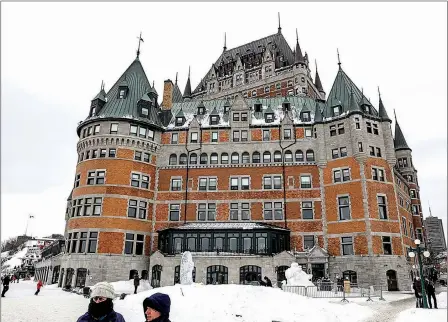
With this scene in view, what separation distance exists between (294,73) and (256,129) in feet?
105

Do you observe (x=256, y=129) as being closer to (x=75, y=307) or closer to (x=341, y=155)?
(x=341, y=155)

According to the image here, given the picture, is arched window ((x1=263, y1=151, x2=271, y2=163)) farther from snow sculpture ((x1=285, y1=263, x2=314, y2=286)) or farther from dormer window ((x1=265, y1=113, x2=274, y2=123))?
snow sculpture ((x1=285, y1=263, x2=314, y2=286))

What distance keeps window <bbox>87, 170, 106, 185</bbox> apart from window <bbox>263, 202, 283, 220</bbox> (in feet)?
60.7

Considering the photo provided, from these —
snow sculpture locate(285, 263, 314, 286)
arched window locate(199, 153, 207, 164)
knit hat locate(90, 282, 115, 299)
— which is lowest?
snow sculpture locate(285, 263, 314, 286)

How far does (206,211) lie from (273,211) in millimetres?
7586

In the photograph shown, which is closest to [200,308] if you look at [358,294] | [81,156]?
[358,294]

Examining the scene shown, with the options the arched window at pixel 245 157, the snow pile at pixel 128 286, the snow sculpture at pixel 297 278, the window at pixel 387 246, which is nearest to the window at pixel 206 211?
the arched window at pixel 245 157

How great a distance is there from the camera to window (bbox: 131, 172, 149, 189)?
40244 millimetres

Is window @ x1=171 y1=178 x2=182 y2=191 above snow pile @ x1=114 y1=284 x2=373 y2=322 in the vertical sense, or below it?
above

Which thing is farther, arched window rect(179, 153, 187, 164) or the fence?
arched window rect(179, 153, 187, 164)

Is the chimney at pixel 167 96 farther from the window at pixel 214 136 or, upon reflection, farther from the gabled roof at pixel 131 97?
the window at pixel 214 136

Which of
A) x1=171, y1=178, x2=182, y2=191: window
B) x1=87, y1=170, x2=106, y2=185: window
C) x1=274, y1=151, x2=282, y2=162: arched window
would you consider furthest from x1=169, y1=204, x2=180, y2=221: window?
x1=274, y1=151, x2=282, y2=162: arched window

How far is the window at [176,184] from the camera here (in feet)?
137

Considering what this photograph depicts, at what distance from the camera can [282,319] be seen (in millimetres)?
16094
